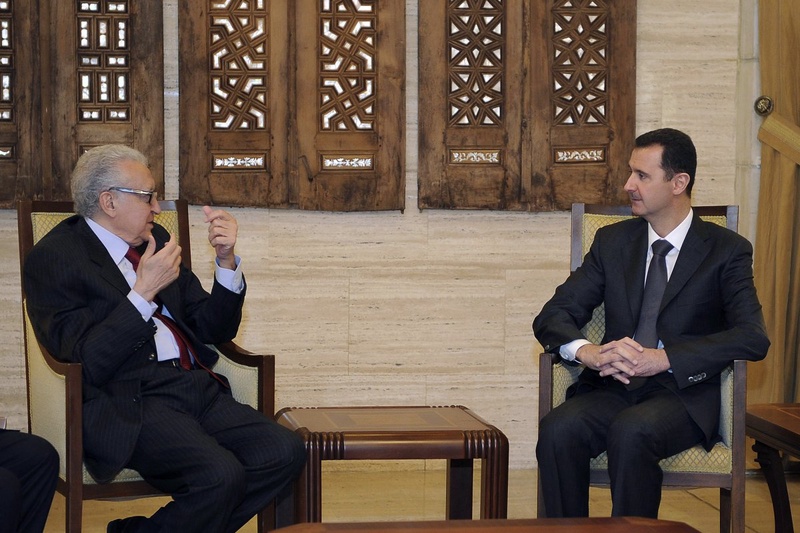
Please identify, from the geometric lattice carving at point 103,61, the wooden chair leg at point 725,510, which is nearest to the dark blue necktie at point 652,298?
the wooden chair leg at point 725,510

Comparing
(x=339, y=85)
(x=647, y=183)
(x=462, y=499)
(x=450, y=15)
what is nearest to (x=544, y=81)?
(x=450, y=15)

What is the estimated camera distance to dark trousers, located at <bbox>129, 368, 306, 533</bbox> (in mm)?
2896

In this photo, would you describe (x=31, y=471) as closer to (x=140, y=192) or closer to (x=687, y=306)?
(x=140, y=192)

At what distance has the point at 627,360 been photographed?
3156 millimetres

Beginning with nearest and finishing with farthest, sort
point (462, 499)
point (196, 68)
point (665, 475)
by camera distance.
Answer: point (665, 475)
point (462, 499)
point (196, 68)

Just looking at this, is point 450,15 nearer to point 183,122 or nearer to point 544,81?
point 544,81

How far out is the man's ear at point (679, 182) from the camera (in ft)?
11.3

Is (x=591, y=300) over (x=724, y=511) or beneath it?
over

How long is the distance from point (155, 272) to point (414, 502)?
1.73 m

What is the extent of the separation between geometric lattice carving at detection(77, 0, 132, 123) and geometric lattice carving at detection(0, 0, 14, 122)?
27 cm

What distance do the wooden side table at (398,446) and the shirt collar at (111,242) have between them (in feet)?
2.43

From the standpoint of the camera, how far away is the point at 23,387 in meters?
4.54

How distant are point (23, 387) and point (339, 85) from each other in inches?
75.2

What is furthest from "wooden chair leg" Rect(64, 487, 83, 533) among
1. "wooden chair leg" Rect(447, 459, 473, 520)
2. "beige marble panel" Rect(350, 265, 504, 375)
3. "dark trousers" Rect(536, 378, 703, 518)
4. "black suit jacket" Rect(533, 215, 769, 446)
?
"beige marble panel" Rect(350, 265, 504, 375)
